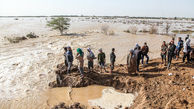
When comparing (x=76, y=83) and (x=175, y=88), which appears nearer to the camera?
(x=175, y=88)

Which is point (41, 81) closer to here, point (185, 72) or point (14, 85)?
point (14, 85)

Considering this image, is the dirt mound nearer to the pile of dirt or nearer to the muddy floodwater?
the muddy floodwater

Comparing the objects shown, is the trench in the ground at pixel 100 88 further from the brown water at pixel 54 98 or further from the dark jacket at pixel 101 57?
the dark jacket at pixel 101 57

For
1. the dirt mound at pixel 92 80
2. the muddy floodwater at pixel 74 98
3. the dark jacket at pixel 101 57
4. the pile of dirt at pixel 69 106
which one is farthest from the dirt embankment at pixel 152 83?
the pile of dirt at pixel 69 106

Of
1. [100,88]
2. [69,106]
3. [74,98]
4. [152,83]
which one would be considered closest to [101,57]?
[100,88]

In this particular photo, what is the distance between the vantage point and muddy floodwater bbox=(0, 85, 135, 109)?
18.1 ft

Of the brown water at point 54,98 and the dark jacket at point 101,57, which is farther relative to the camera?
the dark jacket at point 101,57

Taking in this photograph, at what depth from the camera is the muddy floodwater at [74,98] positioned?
5508mm

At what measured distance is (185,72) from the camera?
6.82 meters

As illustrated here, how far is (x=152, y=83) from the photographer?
6.20 metres

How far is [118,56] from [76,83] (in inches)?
219

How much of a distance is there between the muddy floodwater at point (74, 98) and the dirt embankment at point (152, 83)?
29cm

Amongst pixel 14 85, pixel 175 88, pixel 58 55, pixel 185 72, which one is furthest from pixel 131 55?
pixel 58 55

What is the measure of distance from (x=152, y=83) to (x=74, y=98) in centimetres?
321
